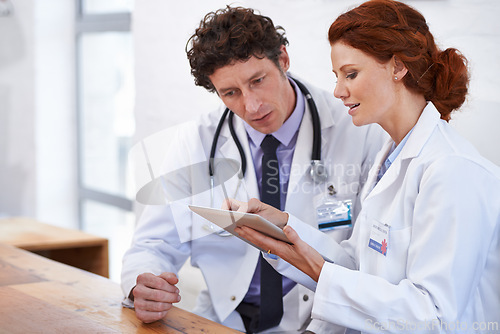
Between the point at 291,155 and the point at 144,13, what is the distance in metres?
1.66

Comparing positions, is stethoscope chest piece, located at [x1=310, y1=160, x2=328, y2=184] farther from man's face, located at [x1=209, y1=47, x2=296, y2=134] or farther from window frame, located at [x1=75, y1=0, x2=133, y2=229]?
window frame, located at [x1=75, y1=0, x2=133, y2=229]

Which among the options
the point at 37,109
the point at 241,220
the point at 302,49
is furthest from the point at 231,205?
the point at 37,109

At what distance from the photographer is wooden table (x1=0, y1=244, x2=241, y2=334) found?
129 cm

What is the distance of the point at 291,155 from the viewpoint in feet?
5.52

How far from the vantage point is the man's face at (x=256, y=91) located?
1570 millimetres

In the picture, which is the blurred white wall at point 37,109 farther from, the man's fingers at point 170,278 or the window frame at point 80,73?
the man's fingers at point 170,278

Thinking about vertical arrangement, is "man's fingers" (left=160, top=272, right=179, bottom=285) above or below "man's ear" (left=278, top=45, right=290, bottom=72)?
below

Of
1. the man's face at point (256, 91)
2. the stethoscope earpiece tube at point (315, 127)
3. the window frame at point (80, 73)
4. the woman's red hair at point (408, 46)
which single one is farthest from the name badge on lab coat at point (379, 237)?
the window frame at point (80, 73)

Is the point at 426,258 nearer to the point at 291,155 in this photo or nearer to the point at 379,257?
the point at 379,257

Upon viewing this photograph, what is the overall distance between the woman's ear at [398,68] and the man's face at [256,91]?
462 mm

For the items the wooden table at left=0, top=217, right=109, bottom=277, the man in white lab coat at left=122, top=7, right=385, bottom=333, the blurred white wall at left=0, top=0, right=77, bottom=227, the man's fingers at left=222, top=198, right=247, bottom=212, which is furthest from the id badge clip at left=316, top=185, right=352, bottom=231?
the blurred white wall at left=0, top=0, right=77, bottom=227

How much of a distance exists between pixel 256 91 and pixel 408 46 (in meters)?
0.51

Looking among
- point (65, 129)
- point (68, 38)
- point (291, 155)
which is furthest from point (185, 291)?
point (68, 38)

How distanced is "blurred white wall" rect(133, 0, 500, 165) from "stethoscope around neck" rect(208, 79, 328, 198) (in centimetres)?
42
